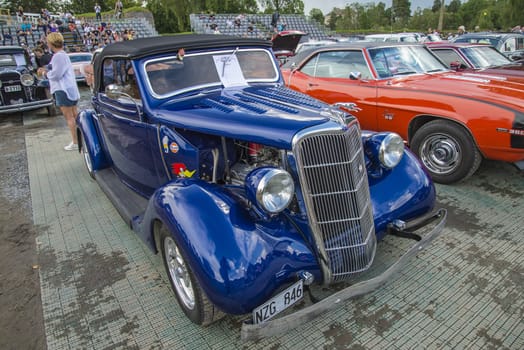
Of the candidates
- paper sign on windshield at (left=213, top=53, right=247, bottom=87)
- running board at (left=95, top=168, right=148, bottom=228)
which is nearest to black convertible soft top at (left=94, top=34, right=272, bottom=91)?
paper sign on windshield at (left=213, top=53, right=247, bottom=87)

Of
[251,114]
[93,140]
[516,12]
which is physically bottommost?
[93,140]

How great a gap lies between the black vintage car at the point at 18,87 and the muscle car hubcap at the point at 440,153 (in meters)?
9.57

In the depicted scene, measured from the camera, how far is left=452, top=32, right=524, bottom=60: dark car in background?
34.0 feet

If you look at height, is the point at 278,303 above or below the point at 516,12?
below

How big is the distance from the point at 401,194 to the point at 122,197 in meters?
2.66

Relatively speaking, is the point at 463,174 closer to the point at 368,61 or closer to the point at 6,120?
the point at 368,61

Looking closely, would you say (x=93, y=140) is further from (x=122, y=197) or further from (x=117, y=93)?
(x=117, y=93)

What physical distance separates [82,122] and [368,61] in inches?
159

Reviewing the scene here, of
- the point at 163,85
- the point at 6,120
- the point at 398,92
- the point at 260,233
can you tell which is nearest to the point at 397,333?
the point at 260,233

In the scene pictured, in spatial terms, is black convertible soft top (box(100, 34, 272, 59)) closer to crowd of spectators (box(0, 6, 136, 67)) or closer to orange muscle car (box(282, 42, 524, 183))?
orange muscle car (box(282, 42, 524, 183))

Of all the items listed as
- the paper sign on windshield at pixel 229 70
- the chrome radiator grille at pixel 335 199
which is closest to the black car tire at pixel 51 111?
the paper sign on windshield at pixel 229 70

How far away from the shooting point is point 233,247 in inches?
78.4

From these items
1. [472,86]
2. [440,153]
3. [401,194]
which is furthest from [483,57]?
[401,194]

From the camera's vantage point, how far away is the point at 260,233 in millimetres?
2096
